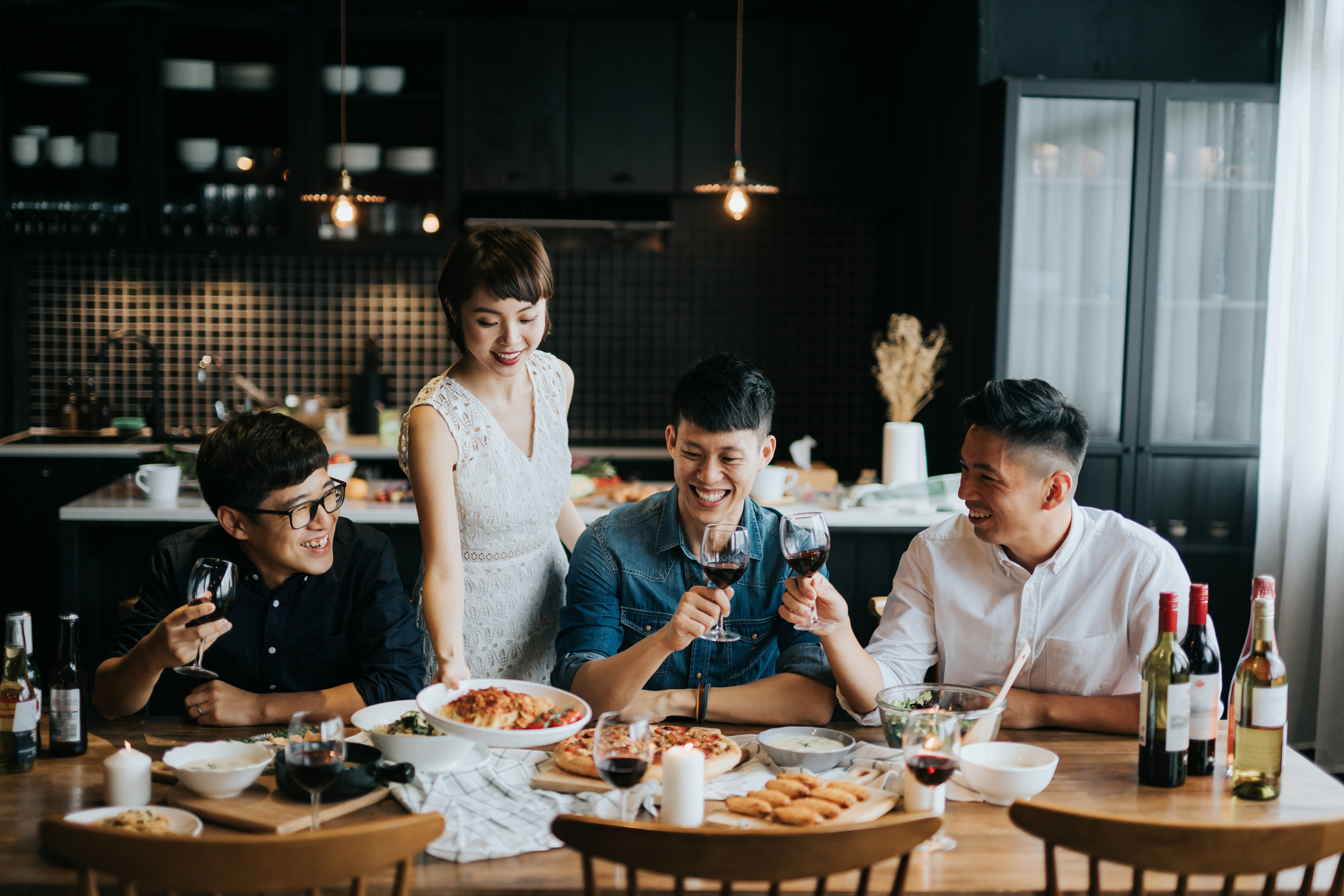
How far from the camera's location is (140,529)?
3.55 m

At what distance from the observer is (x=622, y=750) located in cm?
132

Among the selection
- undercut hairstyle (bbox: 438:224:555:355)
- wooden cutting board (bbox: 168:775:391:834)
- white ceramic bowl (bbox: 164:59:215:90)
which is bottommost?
wooden cutting board (bbox: 168:775:391:834)

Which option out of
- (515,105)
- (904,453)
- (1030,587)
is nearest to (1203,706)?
(1030,587)

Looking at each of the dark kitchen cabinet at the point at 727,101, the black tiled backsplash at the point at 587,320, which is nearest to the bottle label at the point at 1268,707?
the dark kitchen cabinet at the point at 727,101

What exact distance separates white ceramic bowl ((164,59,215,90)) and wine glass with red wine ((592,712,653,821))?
4.52 m

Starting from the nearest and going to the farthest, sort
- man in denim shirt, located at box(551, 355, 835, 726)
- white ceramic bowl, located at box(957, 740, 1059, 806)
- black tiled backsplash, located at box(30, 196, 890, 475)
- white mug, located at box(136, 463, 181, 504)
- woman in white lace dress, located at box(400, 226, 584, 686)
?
white ceramic bowl, located at box(957, 740, 1059, 806) < man in denim shirt, located at box(551, 355, 835, 726) < woman in white lace dress, located at box(400, 226, 584, 686) < white mug, located at box(136, 463, 181, 504) < black tiled backsplash, located at box(30, 196, 890, 475)

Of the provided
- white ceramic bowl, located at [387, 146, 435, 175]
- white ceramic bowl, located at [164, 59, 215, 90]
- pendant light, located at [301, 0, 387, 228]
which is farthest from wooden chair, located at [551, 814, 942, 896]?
white ceramic bowl, located at [164, 59, 215, 90]

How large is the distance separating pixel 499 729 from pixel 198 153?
4.26m

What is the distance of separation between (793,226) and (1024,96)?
5.42 feet

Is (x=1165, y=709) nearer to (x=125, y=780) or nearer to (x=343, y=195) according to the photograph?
(x=125, y=780)

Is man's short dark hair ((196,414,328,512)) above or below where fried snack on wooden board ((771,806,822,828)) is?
above

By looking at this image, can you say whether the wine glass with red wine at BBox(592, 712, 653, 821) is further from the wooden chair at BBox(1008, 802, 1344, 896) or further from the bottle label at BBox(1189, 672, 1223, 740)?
the bottle label at BBox(1189, 672, 1223, 740)

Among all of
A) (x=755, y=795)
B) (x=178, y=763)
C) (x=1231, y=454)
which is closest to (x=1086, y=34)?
(x=1231, y=454)

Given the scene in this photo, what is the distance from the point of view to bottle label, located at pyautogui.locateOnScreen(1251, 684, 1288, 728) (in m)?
1.51
